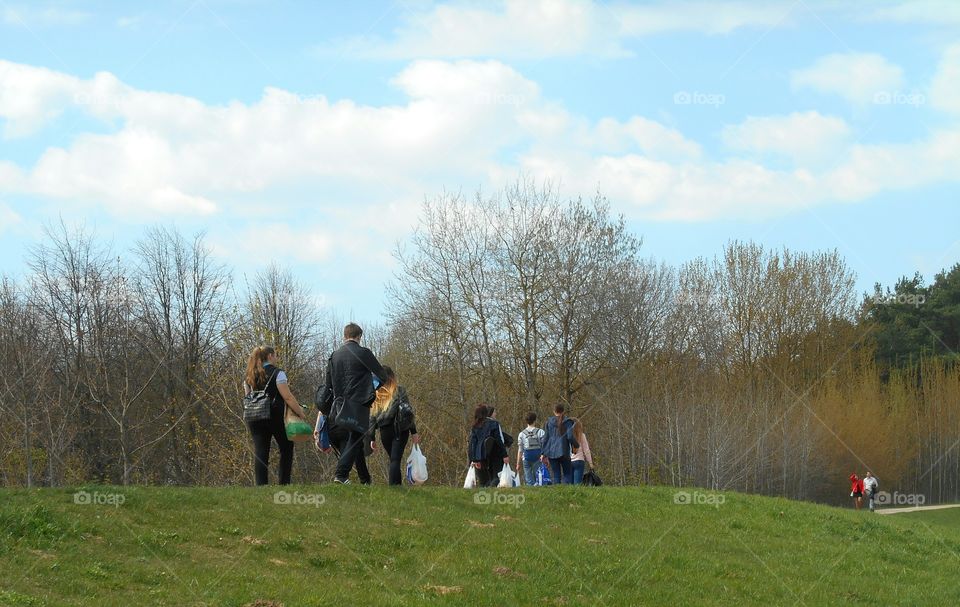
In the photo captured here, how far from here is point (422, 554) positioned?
11.8 meters

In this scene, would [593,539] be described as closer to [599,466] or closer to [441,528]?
[441,528]

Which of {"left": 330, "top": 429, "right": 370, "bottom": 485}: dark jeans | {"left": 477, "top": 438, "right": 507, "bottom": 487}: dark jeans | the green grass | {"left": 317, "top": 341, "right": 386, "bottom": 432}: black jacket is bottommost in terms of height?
the green grass

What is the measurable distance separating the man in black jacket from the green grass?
27.0 inches

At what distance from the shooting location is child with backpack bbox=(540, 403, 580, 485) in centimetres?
1964

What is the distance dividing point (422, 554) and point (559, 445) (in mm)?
8160

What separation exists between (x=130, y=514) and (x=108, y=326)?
4579 cm

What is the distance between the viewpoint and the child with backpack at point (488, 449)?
18797 mm

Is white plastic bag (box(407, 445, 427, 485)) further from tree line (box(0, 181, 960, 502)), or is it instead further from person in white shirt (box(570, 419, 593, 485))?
tree line (box(0, 181, 960, 502))

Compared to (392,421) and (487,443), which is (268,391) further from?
(487,443)

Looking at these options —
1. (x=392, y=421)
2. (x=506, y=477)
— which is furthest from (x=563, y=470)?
(x=392, y=421)

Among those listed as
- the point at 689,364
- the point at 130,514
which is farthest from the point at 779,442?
the point at 130,514

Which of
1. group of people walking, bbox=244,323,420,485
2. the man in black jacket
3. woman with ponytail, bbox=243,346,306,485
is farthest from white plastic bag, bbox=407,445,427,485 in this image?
woman with ponytail, bbox=243,346,306,485

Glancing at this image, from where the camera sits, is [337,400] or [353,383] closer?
[353,383]

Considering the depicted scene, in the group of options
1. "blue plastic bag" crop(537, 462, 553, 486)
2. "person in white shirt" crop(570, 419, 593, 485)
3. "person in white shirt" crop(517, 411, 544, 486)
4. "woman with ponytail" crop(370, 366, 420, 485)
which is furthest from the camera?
"blue plastic bag" crop(537, 462, 553, 486)
